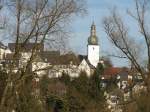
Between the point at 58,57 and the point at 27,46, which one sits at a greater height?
the point at 27,46

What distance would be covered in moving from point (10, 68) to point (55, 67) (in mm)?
2335

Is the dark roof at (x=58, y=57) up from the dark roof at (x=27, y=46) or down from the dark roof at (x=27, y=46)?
down

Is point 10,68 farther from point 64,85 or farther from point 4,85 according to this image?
point 64,85

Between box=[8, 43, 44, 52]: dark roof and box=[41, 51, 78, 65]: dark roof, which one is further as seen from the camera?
box=[8, 43, 44, 52]: dark roof

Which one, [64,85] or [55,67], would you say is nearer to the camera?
[55,67]

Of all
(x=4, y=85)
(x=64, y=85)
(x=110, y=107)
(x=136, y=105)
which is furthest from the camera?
(x=64, y=85)

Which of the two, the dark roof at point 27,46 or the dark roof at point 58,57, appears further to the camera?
the dark roof at point 27,46

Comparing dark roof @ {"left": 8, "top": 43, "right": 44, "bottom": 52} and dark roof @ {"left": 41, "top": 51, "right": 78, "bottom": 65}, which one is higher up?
dark roof @ {"left": 8, "top": 43, "right": 44, "bottom": 52}

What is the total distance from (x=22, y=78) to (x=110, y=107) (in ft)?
41.6

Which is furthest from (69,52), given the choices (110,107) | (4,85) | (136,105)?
(110,107)

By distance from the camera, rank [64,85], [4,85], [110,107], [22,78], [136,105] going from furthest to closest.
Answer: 1. [64,85]
2. [110,107]
3. [136,105]
4. [4,85]
5. [22,78]

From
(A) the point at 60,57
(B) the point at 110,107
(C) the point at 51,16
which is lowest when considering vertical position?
(B) the point at 110,107

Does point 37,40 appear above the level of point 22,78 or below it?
above

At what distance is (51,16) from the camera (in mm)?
27375
